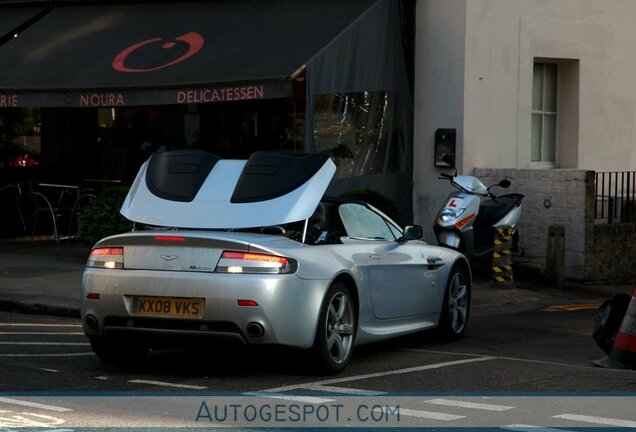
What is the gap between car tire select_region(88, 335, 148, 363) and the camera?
9.54m

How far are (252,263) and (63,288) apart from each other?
6451 millimetres

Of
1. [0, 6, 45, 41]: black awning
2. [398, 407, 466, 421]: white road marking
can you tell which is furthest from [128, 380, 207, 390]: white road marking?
[0, 6, 45, 41]: black awning

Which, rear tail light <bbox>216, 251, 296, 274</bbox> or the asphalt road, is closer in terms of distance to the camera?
the asphalt road

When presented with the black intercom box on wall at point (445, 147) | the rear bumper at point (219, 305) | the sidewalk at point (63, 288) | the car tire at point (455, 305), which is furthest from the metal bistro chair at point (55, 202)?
the rear bumper at point (219, 305)

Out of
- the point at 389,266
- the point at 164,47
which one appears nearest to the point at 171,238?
the point at 389,266

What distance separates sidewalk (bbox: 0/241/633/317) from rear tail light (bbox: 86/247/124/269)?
402cm

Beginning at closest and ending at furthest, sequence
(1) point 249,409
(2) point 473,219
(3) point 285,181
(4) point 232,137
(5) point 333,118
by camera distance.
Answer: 1. (1) point 249,409
2. (3) point 285,181
3. (2) point 473,219
4. (5) point 333,118
5. (4) point 232,137

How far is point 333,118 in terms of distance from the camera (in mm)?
17719

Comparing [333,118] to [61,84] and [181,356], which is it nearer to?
[61,84]

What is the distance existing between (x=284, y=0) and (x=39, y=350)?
370 inches

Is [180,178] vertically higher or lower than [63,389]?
higher

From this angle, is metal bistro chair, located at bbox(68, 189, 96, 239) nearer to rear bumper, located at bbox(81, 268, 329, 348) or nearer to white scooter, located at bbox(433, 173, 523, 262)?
white scooter, located at bbox(433, 173, 523, 262)

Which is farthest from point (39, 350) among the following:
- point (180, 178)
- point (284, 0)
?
point (284, 0)

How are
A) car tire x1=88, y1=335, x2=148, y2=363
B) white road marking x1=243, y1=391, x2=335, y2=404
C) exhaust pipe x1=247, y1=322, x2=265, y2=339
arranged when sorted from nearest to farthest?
white road marking x1=243, y1=391, x2=335, y2=404 → exhaust pipe x1=247, y1=322, x2=265, y2=339 → car tire x1=88, y1=335, x2=148, y2=363
